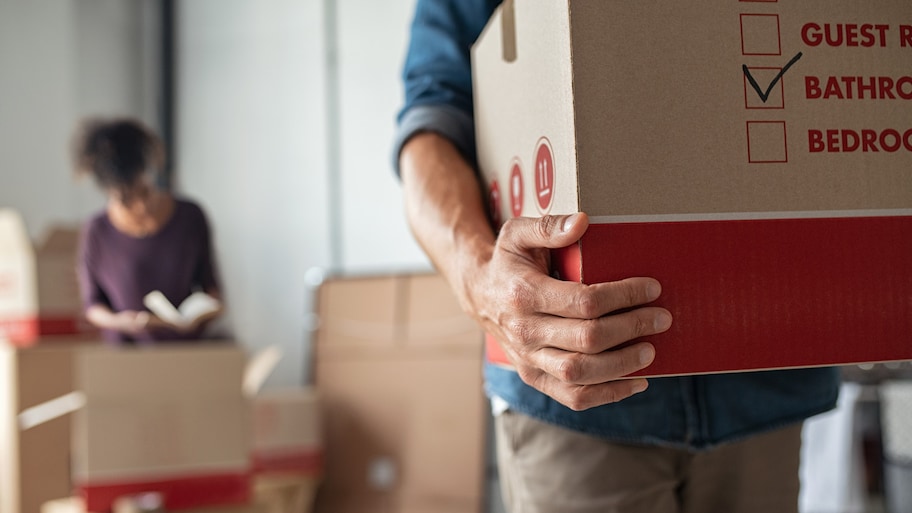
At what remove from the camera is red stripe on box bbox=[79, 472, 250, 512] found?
1.91 metres

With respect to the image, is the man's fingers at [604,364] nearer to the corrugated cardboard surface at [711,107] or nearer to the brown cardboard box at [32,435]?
the corrugated cardboard surface at [711,107]

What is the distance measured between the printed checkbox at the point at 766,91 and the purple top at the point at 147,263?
1904mm

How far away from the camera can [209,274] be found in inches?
88.9

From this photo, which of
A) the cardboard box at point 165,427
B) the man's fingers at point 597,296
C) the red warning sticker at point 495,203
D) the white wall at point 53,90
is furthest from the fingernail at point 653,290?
the white wall at point 53,90

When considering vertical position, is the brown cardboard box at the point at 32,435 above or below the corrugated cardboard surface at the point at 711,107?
below

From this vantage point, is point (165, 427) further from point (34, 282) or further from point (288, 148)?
point (288, 148)

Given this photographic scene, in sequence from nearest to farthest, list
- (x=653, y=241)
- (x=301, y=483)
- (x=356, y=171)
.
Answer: (x=653, y=241)
(x=301, y=483)
(x=356, y=171)

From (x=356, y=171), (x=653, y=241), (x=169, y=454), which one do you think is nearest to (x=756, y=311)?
(x=653, y=241)

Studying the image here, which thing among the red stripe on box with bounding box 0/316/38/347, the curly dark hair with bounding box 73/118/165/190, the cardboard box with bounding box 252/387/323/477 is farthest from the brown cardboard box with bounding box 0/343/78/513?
the curly dark hair with bounding box 73/118/165/190

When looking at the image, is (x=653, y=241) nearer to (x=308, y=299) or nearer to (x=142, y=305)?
(x=142, y=305)

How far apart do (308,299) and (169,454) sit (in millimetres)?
1370

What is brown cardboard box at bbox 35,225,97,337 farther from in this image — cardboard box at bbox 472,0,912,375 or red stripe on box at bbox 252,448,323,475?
cardboard box at bbox 472,0,912,375

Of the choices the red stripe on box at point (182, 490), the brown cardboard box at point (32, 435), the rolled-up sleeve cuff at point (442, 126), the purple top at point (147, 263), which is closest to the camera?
the rolled-up sleeve cuff at point (442, 126)

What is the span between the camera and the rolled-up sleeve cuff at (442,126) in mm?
845
